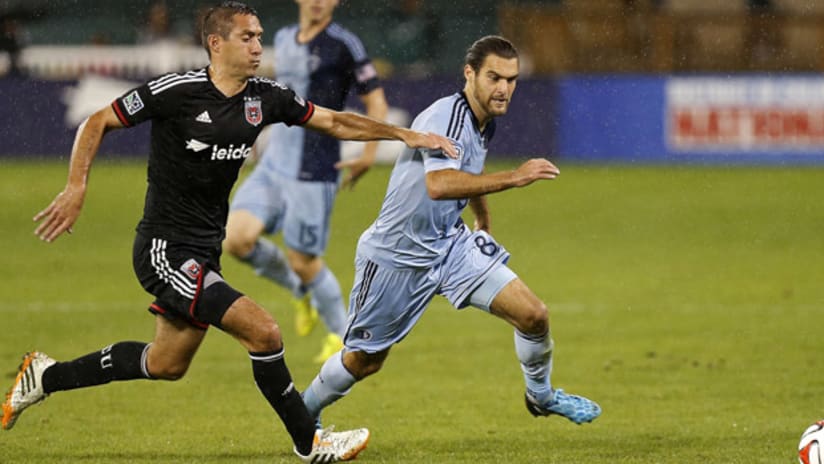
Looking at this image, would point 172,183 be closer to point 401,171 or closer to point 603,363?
point 401,171

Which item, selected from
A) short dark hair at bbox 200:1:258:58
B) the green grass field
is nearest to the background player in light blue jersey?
the green grass field

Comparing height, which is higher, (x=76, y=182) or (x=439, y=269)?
(x=76, y=182)

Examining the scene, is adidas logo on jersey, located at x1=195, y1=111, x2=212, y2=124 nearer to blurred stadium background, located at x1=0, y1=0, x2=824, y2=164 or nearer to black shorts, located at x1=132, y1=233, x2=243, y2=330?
black shorts, located at x1=132, y1=233, x2=243, y2=330

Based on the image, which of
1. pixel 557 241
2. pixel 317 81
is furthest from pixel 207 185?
pixel 557 241

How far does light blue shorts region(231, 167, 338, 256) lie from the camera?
404 inches

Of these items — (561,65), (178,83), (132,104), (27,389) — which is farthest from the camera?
(561,65)

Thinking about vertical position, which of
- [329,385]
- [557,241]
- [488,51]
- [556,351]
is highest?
[488,51]

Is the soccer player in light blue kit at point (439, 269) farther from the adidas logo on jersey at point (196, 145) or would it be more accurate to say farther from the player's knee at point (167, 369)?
the adidas logo on jersey at point (196, 145)

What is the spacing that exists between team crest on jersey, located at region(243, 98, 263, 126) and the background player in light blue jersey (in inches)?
130

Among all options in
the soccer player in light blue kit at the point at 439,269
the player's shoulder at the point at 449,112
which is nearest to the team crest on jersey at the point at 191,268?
the soccer player in light blue kit at the point at 439,269

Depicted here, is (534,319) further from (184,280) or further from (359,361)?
(184,280)

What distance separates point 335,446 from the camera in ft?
22.7

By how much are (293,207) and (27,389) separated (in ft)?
11.3

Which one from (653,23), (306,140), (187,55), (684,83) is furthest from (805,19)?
(306,140)
